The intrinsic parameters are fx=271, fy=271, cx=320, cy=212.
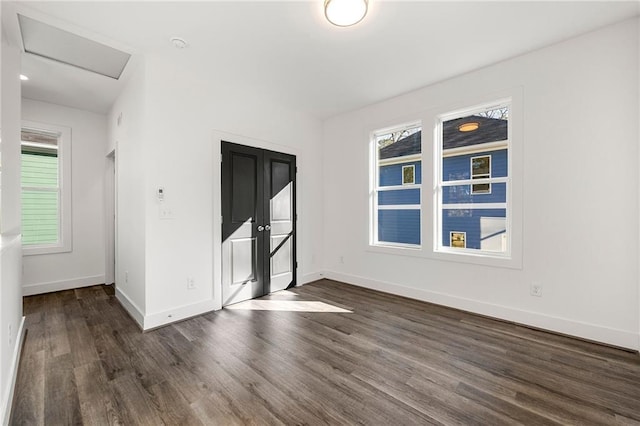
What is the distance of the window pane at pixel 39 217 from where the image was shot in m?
4.05

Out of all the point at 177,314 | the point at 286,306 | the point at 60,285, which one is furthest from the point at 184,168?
the point at 60,285

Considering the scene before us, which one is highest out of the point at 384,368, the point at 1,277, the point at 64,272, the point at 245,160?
the point at 245,160

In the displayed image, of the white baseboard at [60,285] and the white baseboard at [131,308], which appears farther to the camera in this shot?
the white baseboard at [60,285]

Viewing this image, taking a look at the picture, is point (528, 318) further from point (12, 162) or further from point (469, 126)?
point (12, 162)

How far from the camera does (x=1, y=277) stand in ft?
5.24

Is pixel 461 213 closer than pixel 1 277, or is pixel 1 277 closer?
pixel 1 277

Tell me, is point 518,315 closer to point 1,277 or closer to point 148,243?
point 148,243

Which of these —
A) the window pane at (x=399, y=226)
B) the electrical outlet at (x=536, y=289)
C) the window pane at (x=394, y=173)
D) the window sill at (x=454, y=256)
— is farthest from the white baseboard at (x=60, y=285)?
the electrical outlet at (x=536, y=289)

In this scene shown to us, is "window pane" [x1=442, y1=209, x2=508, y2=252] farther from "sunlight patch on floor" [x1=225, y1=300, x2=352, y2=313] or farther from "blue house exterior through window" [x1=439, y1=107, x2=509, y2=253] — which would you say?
"sunlight patch on floor" [x1=225, y1=300, x2=352, y2=313]

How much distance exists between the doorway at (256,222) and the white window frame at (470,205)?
215 centimetres

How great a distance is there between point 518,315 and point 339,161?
325 centimetres

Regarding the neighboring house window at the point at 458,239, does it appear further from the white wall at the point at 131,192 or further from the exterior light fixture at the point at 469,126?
the white wall at the point at 131,192

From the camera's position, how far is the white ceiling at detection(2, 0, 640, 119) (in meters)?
2.22

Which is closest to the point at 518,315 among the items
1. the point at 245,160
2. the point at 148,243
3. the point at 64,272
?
the point at 245,160
